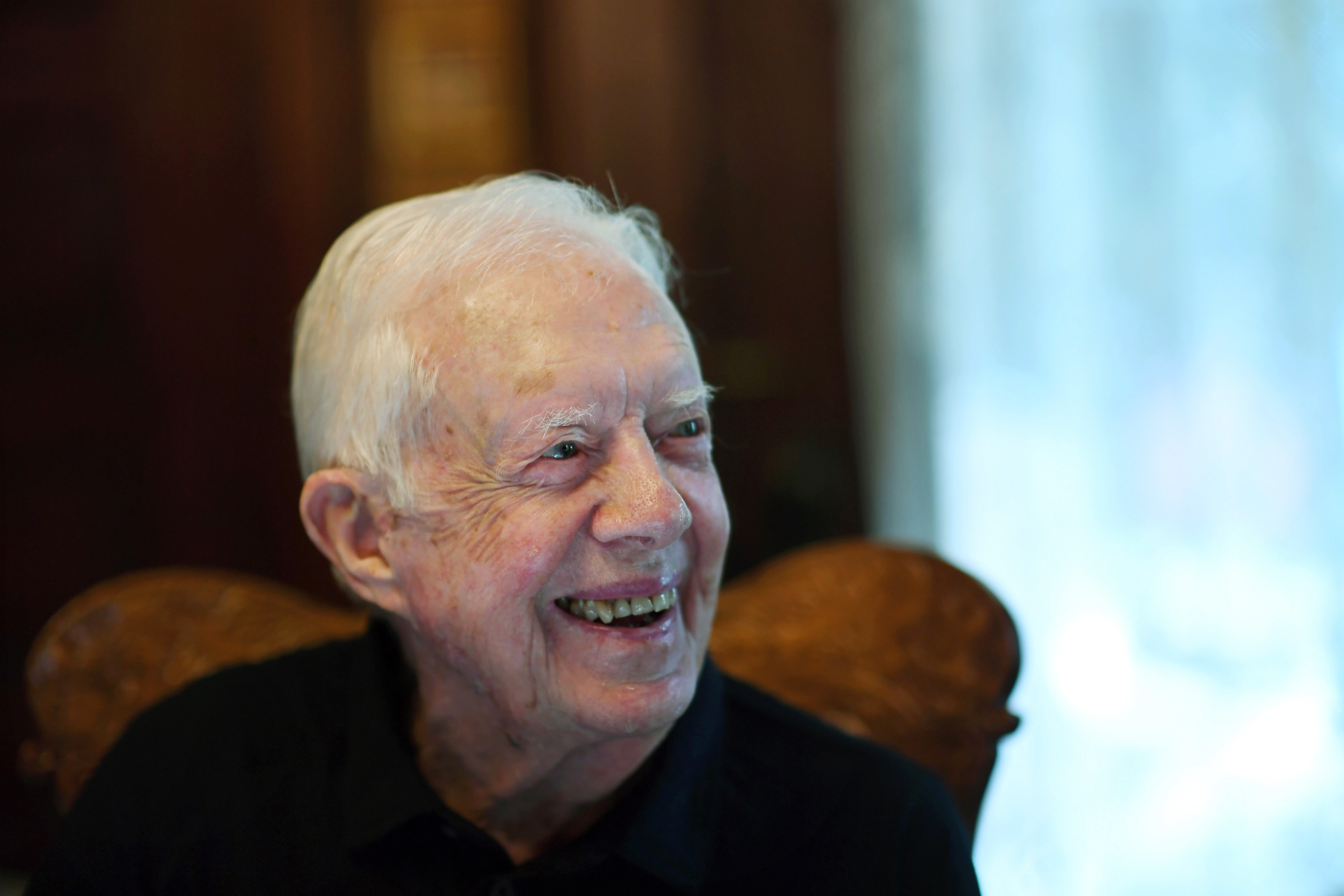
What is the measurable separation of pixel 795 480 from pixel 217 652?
1630 mm

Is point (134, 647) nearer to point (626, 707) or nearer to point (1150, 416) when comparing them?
point (626, 707)

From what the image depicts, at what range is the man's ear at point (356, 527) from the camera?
106 centimetres

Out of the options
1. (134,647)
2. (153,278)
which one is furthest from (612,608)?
(153,278)

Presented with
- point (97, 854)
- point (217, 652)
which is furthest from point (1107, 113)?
point (97, 854)

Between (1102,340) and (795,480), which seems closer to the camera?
(1102,340)

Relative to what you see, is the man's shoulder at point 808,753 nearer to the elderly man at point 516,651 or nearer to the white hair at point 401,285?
the elderly man at point 516,651

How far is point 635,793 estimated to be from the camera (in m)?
1.02

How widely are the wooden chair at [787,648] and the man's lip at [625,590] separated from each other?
1.39 ft

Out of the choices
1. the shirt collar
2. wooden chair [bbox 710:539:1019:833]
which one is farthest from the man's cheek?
wooden chair [bbox 710:539:1019:833]

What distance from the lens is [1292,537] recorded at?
85.7 inches

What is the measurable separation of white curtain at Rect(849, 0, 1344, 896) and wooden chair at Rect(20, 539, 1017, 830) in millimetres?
1024

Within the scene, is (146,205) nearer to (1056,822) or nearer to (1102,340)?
(1102,340)

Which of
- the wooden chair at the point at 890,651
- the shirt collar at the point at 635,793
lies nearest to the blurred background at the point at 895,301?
the wooden chair at the point at 890,651

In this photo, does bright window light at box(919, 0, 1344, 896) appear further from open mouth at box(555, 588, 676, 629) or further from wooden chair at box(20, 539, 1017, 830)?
open mouth at box(555, 588, 676, 629)
